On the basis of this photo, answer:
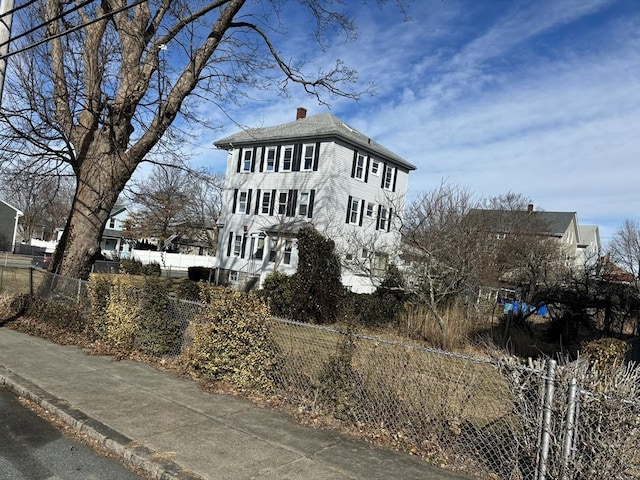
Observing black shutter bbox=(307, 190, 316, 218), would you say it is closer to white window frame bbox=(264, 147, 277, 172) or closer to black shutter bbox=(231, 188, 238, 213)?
white window frame bbox=(264, 147, 277, 172)

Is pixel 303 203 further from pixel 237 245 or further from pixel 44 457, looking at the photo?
pixel 44 457

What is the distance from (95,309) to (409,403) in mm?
6594

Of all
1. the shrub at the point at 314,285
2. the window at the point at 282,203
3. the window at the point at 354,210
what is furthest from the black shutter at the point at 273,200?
the shrub at the point at 314,285

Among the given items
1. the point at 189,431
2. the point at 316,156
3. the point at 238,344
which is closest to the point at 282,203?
the point at 316,156

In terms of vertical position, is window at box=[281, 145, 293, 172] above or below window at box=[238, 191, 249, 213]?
above

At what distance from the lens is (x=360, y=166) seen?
99.5 feet

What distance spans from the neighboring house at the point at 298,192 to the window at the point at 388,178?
0.15 ft

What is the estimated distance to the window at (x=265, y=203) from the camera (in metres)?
30.8

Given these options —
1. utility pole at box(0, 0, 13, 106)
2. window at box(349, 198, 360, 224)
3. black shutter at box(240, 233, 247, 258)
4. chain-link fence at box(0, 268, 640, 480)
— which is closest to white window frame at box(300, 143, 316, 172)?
window at box(349, 198, 360, 224)

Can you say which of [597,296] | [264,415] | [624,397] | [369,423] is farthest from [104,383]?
[597,296]

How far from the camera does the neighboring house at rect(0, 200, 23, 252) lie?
51156mm

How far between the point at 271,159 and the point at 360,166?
5.75m

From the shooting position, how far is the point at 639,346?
38.7 feet

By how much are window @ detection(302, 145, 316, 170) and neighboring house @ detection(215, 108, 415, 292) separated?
61 mm
